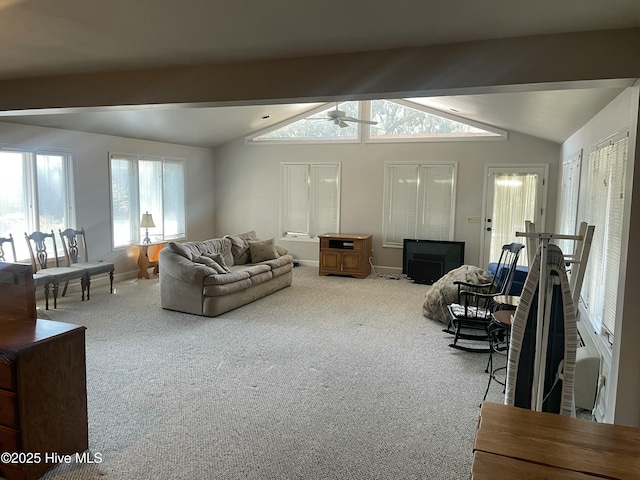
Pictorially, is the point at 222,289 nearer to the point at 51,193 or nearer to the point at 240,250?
the point at 240,250

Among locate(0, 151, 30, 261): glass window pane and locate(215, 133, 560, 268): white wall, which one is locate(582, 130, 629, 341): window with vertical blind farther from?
locate(0, 151, 30, 261): glass window pane

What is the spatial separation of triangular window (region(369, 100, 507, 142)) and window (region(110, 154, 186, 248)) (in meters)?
3.89

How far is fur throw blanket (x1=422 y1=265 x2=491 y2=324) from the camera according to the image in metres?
5.55

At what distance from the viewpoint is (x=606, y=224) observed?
11.6 ft

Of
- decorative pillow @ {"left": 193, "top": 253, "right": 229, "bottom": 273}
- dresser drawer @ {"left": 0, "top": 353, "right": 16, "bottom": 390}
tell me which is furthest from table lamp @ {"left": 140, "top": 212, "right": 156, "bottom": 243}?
dresser drawer @ {"left": 0, "top": 353, "right": 16, "bottom": 390}

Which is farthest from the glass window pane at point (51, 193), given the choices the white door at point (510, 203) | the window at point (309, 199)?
the white door at point (510, 203)

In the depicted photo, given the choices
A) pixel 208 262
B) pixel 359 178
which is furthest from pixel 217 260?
pixel 359 178

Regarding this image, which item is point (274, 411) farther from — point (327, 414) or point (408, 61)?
point (408, 61)

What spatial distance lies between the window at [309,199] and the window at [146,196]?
6.81 ft

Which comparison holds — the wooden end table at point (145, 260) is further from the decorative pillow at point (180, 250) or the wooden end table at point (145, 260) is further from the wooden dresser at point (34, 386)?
the wooden dresser at point (34, 386)

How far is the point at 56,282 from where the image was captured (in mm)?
5855

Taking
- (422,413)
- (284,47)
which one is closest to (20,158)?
(284,47)

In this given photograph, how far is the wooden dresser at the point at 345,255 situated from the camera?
8281 millimetres

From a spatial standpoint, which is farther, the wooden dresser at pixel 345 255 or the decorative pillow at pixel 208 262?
the wooden dresser at pixel 345 255
